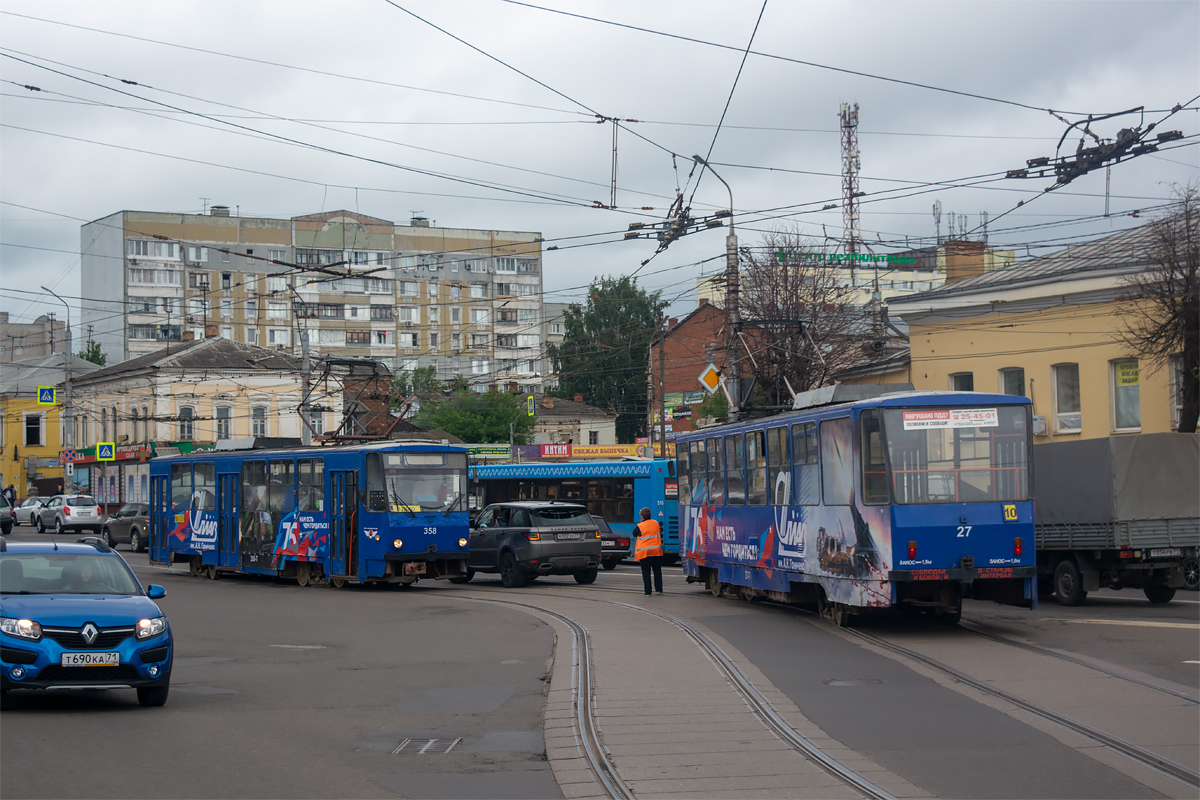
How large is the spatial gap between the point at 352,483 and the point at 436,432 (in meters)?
46.1

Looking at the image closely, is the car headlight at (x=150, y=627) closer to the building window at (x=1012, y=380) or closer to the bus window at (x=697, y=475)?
the bus window at (x=697, y=475)

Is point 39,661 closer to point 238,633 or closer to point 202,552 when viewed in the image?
point 238,633

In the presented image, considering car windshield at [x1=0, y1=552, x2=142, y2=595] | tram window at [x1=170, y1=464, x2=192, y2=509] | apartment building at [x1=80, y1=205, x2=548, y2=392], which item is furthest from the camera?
apartment building at [x1=80, y1=205, x2=548, y2=392]

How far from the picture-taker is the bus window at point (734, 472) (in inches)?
789

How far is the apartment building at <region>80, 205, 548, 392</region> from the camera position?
8662 cm

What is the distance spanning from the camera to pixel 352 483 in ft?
78.8

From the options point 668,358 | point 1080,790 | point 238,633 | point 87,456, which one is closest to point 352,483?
point 238,633

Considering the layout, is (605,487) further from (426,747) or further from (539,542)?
(426,747)

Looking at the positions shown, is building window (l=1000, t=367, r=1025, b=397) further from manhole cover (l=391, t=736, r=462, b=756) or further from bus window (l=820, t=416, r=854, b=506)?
manhole cover (l=391, t=736, r=462, b=756)

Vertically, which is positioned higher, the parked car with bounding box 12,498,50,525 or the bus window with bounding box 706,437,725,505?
the bus window with bounding box 706,437,725,505

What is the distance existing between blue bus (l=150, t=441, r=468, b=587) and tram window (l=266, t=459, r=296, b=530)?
22 millimetres

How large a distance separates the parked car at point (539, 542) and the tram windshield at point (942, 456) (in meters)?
10.5

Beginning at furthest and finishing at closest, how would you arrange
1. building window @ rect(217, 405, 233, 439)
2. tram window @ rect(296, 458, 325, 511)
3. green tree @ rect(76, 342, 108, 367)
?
green tree @ rect(76, 342, 108, 367)
building window @ rect(217, 405, 233, 439)
tram window @ rect(296, 458, 325, 511)

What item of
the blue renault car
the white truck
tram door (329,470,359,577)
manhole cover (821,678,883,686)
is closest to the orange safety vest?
tram door (329,470,359,577)
